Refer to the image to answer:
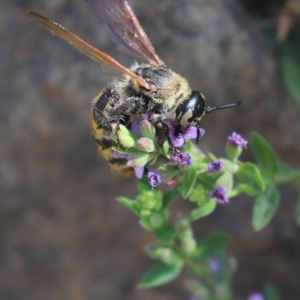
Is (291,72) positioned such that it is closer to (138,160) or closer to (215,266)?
(215,266)

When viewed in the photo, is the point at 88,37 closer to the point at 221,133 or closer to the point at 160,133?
the point at 221,133

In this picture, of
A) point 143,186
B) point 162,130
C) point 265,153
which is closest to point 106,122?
point 162,130

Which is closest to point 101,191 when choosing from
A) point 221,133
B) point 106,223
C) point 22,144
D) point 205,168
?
point 106,223

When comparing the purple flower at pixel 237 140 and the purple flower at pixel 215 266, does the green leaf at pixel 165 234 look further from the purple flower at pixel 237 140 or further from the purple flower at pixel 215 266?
the purple flower at pixel 215 266

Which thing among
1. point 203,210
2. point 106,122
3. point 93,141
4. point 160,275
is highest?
point 106,122

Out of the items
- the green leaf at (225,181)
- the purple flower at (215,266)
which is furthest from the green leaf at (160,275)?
the green leaf at (225,181)

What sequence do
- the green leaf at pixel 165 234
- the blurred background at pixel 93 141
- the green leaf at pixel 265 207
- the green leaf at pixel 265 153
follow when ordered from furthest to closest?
the blurred background at pixel 93 141 < the green leaf at pixel 265 153 < the green leaf at pixel 265 207 < the green leaf at pixel 165 234
